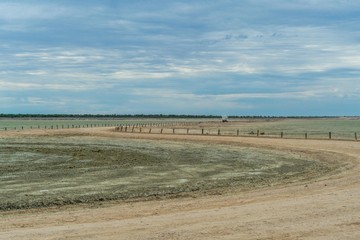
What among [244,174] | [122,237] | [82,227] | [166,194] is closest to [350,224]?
[122,237]

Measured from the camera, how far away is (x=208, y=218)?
524 inches

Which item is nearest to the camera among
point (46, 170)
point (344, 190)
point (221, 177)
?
point (344, 190)

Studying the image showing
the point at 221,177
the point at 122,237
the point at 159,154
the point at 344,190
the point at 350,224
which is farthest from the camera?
the point at 159,154

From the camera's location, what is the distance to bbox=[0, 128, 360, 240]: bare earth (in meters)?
11.6

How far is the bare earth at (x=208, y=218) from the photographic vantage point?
38.0ft

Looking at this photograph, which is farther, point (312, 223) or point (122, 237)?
point (312, 223)

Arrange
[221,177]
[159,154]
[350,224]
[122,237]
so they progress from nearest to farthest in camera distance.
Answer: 1. [122,237]
2. [350,224]
3. [221,177]
4. [159,154]

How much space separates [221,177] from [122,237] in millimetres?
13181

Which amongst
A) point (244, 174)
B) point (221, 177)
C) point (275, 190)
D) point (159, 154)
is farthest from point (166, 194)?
point (159, 154)

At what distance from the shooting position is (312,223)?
12.5 metres

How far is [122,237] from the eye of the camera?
1130 cm

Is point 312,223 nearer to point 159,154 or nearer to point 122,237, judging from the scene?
point 122,237

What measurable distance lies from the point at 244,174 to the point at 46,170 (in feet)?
32.5

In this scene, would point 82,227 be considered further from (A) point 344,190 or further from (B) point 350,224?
(A) point 344,190
